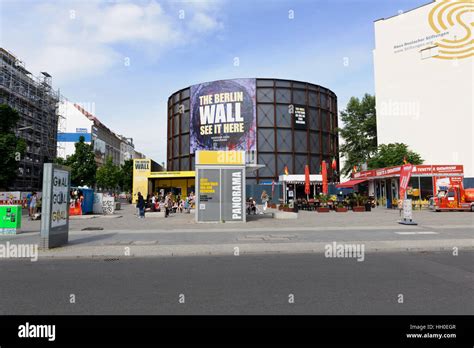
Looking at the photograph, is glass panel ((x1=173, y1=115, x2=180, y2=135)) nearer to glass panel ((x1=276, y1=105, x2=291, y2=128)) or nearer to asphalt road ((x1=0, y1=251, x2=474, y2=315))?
glass panel ((x1=276, y1=105, x2=291, y2=128))

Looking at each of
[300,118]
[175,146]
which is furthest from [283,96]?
[175,146]

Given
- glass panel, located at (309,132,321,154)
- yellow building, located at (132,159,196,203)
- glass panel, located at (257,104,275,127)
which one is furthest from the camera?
glass panel, located at (309,132,321,154)

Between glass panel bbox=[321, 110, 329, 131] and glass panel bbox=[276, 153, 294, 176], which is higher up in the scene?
glass panel bbox=[321, 110, 329, 131]

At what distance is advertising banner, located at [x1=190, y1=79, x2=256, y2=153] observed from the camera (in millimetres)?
52938

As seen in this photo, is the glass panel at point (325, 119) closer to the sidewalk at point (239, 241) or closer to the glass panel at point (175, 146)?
the glass panel at point (175, 146)

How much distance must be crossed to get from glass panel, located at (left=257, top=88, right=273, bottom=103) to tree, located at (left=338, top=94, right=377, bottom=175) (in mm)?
12497

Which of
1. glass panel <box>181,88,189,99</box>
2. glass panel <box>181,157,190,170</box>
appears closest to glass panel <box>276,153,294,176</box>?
glass panel <box>181,157,190,170</box>

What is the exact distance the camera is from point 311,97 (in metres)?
58.2

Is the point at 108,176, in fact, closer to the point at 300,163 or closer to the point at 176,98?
the point at 176,98

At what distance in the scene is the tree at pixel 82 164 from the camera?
48.5 m

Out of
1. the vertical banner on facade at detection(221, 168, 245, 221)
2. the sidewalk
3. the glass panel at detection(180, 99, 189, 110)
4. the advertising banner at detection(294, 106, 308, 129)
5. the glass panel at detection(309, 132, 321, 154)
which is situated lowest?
the sidewalk

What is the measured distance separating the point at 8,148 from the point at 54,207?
27.4 meters

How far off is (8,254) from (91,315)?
671 centimetres

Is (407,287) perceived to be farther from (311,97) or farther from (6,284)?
(311,97)
